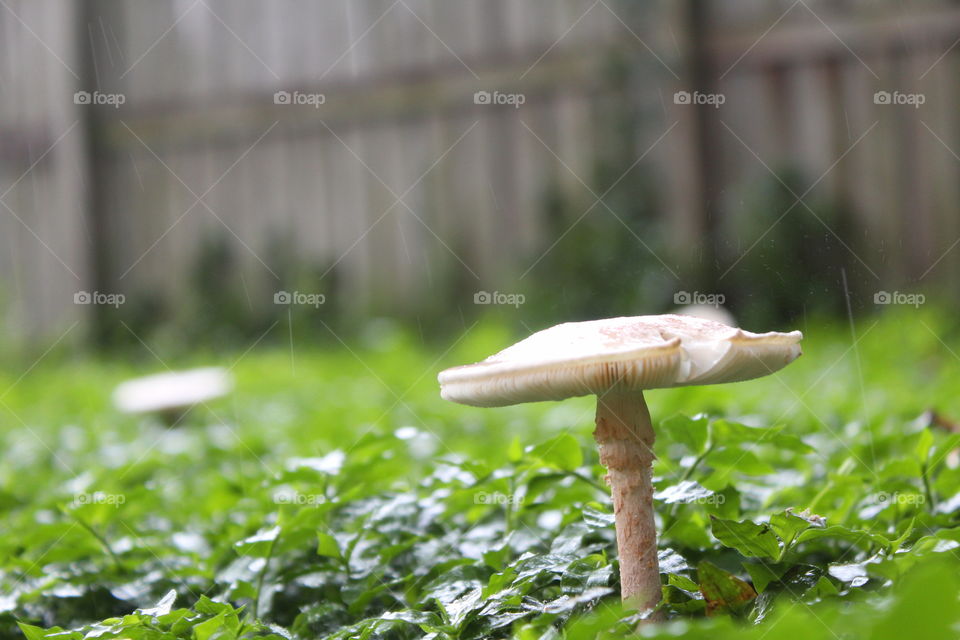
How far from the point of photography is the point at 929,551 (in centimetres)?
134

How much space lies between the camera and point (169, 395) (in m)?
4.88

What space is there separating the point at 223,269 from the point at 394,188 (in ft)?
5.88

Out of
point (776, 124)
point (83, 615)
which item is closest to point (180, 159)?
point (776, 124)

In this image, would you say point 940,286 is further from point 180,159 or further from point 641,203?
point 180,159

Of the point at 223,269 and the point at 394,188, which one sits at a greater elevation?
the point at 394,188
